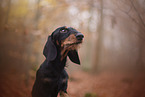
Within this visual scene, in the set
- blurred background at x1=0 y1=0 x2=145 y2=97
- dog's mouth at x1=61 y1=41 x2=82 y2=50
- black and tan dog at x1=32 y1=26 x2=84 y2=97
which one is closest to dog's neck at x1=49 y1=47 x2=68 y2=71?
black and tan dog at x1=32 y1=26 x2=84 y2=97

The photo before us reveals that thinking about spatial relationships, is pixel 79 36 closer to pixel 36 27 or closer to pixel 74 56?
pixel 74 56

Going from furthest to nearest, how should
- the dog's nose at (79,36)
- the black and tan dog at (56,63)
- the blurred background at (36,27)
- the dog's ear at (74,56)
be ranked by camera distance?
the blurred background at (36,27), the dog's ear at (74,56), the black and tan dog at (56,63), the dog's nose at (79,36)

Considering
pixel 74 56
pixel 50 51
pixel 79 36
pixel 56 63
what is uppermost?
pixel 79 36

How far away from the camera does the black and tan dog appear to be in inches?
76.6

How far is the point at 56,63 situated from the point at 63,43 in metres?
0.40

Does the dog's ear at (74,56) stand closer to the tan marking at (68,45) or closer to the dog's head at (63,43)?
the dog's head at (63,43)

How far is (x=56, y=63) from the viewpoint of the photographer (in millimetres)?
2023

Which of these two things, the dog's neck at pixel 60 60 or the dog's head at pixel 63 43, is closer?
the dog's head at pixel 63 43

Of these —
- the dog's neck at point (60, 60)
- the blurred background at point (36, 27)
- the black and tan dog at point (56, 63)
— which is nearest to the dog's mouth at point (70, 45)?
the black and tan dog at point (56, 63)

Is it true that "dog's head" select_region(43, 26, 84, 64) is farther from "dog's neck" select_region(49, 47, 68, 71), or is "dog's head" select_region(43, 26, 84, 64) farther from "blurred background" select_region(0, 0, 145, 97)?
"blurred background" select_region(0, 0, 145, 97)

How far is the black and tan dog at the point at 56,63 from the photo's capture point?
1945mm

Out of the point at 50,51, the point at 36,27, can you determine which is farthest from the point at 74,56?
the point at 36,27

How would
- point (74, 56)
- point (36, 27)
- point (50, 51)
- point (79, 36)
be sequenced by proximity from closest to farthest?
point (79, 36) → point (50, 51) → point (74, 56) → point (36, 27)

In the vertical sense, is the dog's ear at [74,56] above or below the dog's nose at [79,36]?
below
